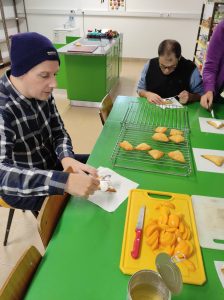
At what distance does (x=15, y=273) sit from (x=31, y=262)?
0.06 meters

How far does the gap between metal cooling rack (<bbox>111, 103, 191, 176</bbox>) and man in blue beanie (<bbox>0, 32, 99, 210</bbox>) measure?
25 centimetres

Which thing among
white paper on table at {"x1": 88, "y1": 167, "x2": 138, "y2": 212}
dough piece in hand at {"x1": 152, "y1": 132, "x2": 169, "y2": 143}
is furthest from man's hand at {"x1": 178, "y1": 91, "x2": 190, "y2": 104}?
white paper on table at {"x1": 88, "y1": 167, "x2": 138, "y2": 212}

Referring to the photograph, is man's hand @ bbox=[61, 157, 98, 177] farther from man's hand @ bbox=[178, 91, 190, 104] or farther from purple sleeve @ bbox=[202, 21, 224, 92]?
purple sleeve @ bbox=[202, 21, 224, 92]

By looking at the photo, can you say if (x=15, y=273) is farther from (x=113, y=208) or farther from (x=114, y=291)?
(x=113, y=208)

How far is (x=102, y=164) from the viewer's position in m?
1.19

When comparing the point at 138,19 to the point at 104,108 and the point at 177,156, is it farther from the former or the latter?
the point at 177,156

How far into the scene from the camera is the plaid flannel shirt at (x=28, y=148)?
924 mm

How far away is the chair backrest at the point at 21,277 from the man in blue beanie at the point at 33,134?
0.83 ft

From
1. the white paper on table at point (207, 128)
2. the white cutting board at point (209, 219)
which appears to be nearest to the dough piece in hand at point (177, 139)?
the white paper on table at point (207, 128)

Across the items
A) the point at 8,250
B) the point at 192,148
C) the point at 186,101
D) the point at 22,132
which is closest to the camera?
the point at 22,132

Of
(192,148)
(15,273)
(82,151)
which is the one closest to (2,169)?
Answer: (15,273)

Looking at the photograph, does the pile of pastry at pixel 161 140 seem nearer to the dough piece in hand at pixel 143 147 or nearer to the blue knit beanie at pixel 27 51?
the dough piece in hand at pixel 143 147

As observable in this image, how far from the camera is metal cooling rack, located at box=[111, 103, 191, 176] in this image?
1192 millimetres

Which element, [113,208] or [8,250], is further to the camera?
[8,250]
